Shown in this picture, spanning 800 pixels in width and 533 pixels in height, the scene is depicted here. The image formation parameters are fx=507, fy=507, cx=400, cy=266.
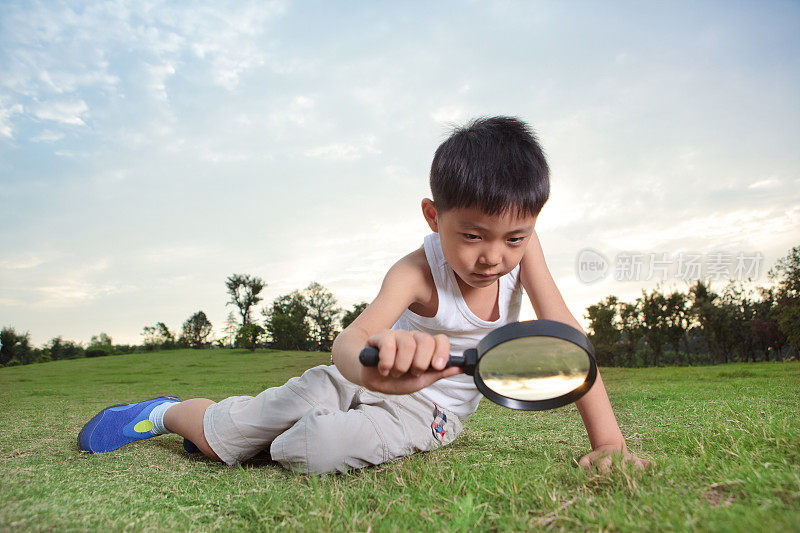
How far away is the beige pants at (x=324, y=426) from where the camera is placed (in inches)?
105

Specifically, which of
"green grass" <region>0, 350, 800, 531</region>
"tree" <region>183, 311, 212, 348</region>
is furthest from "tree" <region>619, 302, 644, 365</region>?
"tree" <region>183, 311, 212, 348</region>

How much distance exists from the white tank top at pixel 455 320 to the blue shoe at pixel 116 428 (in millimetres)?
1923

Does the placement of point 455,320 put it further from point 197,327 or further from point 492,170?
point 197,327

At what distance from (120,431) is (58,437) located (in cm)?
83

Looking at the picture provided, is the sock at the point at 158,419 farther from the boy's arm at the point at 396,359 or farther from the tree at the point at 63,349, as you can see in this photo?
the tree at the point at 63,349

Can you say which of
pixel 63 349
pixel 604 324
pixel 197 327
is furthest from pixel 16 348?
pixel 604 324

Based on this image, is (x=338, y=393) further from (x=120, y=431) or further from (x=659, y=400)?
(x=659, y=400)

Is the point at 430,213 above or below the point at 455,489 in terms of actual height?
above

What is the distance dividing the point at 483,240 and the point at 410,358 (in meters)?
1.03

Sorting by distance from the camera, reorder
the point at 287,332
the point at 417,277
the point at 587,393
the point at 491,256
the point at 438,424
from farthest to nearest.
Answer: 1. the point at 287,332
2. the point at 438,424
3. the point at 417,277
4. the point at 491,256
5. the point at 587,393

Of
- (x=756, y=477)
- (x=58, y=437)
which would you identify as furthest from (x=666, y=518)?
(x=58, y=437)

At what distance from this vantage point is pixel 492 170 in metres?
2.65

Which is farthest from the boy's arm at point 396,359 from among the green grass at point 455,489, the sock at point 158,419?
the sock at point 158,419

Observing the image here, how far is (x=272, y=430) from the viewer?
3.02 metres
